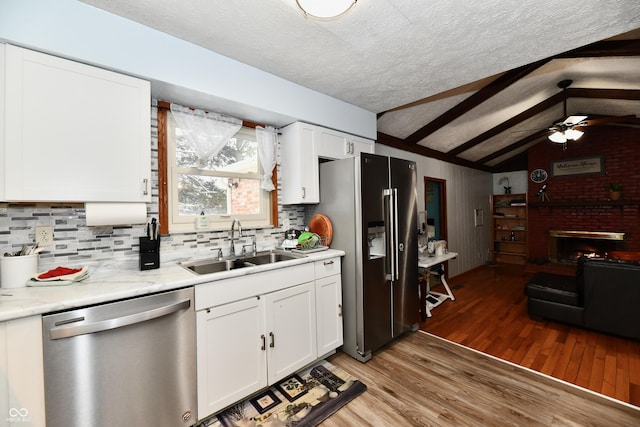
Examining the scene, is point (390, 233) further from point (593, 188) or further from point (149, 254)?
point (593, 188)

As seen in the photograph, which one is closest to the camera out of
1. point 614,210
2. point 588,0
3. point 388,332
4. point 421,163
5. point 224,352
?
point 588,0

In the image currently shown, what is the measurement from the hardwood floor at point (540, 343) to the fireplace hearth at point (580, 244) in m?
2.53

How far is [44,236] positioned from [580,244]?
806 cm

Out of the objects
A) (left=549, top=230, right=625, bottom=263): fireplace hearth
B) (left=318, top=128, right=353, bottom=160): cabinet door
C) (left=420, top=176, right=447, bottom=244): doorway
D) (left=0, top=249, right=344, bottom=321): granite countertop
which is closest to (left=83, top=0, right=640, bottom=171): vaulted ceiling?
(left=318, top=128, right=353, bottom=160): cabinet door

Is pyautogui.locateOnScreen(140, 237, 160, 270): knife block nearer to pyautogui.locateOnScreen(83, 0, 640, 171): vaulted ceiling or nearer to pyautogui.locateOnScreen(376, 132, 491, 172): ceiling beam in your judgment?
pyautogui.locateOnScreen(83, 0, 640, 171): vaulted ceiling

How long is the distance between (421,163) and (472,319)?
2.55 meters

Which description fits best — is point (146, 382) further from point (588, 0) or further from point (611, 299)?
point (611, 299)

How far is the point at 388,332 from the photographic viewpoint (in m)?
2.46

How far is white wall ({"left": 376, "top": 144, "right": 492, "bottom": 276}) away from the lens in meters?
4.64

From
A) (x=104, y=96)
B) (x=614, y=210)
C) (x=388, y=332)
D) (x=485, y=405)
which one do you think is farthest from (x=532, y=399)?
(x=614, y=210)

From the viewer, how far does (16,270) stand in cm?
134

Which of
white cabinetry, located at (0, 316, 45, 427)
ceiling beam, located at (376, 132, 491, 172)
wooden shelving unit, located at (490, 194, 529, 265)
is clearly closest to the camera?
white cabinetry, located at (0, 316, 45, 427)

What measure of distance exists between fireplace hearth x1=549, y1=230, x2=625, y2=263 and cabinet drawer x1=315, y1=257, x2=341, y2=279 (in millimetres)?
5442

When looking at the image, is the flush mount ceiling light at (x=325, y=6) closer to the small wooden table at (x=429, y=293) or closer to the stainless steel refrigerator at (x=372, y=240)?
the stainless steel refrigerator at (x=372, y=240)
